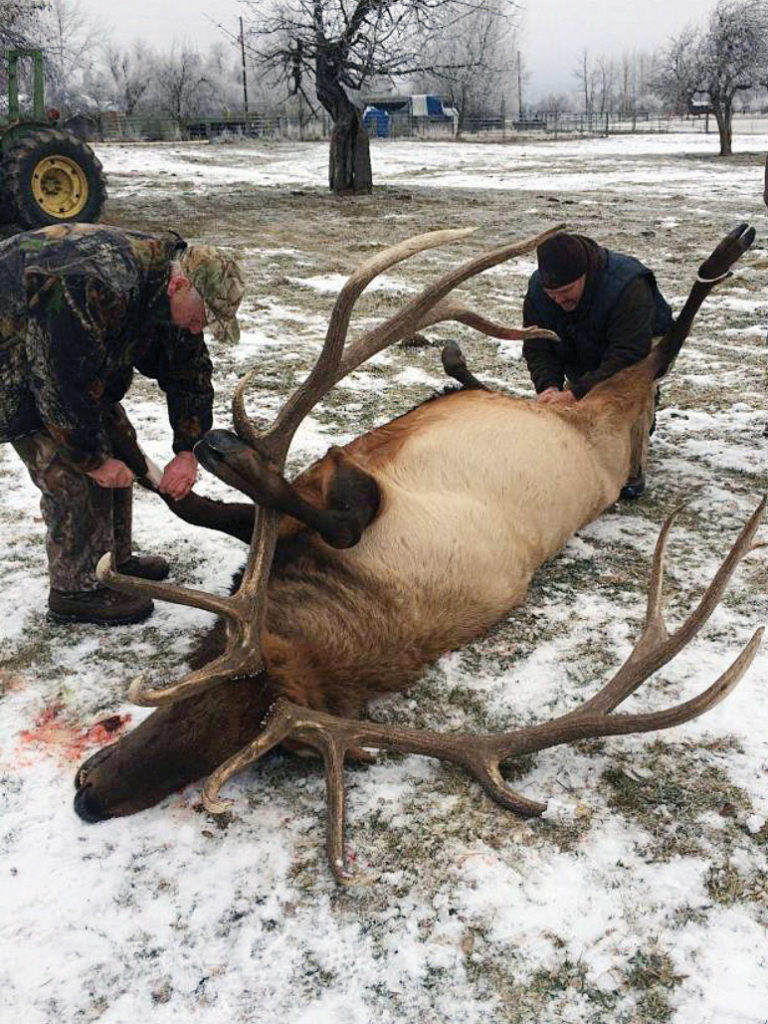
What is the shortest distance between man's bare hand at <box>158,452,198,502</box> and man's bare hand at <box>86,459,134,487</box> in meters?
0.14

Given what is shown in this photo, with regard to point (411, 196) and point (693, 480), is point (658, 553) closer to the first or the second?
point (693, 480)

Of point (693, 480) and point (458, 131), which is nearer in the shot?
point (693, 480)

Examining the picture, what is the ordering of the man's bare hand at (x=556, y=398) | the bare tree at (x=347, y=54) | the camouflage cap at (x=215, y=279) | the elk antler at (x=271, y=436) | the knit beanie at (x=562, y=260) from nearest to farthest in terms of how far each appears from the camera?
the elk antler at (x=271, y=436), the camouflage cap at (x=215, y=279), the knit beanie at (x=562, y=260), the man's bare hand at (x=556, y=398), the bare tree at (x=347, y=54)

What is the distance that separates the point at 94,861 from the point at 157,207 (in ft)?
48.3

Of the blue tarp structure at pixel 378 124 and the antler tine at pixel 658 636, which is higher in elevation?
the blue tarp structure at pixel 378 124

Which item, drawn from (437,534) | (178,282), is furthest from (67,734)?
(178,282)

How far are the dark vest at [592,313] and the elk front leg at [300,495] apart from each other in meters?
1.86

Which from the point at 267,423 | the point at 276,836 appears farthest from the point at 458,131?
the point at 276,836

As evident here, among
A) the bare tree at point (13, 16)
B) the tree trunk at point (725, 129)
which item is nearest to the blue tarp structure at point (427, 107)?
the tree trunk at point (725, 129)

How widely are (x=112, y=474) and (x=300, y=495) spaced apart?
2.50 feet

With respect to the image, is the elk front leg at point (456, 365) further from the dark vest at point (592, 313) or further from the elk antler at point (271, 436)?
the elk antler at point (271, 436)

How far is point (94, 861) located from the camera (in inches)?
92.4

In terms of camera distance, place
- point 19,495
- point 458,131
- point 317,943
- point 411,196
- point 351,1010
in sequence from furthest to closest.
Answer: point 458,131 → point 411,196 → point 19,495 → point 317,943 → point 351,1010

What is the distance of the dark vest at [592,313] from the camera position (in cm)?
450
